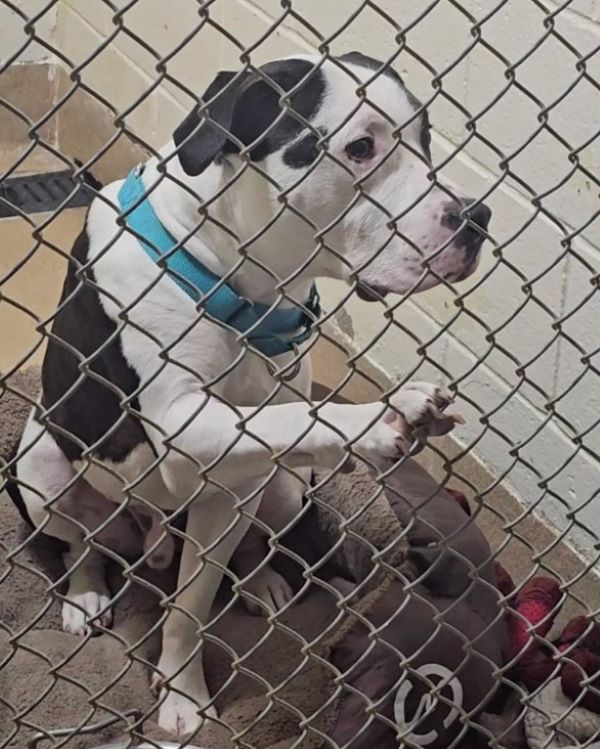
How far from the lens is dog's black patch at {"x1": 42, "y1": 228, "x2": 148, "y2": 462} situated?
67.4 inches

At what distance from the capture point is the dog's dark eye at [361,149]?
1.60 m

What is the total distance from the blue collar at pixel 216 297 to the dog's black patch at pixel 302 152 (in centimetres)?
19

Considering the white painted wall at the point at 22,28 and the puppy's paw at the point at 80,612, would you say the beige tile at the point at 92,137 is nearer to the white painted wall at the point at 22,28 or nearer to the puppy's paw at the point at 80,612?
the white painted wall at the point at 22,28

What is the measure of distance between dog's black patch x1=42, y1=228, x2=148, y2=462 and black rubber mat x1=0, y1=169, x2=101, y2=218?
1655 mm

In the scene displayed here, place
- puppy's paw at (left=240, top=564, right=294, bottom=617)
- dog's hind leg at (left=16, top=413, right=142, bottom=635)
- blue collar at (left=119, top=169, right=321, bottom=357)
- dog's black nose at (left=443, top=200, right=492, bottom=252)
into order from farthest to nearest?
puppy's paw at (left=240, top=564, right=294, bottom=617)
dog's hind leg at (left=16, top=413, right=142, bottom=635)
blue collar at (left=119, top=169, right=321, bottom=357)
dog's black nose at (left=443, top=200, right=492, bottom=252)

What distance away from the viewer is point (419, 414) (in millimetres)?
1389

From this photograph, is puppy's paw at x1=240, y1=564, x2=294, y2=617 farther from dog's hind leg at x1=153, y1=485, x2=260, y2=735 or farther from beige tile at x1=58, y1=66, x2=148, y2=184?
beige tile at x1=58, y1=66, x2=148, y2=184

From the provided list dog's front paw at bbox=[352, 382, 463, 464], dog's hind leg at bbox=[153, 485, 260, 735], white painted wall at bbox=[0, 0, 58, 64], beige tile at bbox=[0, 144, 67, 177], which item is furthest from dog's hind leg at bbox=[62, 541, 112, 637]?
white painted wall at bbox=[0, 0, 58, 64]

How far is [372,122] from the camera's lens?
1591mm

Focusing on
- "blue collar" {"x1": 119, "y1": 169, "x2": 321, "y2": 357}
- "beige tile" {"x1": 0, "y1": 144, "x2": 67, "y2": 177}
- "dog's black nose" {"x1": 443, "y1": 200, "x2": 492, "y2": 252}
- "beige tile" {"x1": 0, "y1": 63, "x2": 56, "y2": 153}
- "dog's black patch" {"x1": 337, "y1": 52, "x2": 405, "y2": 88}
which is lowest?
"beige tile" {"x1": 0, "y1": 144, "x2": 67, "y2": 177}

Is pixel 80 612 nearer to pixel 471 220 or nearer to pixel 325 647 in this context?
pixel 325 647

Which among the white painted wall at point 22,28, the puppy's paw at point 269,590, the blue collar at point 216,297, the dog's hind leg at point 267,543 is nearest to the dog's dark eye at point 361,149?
the blue collar at point 216,297

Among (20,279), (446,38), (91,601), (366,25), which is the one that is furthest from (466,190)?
(20,279)

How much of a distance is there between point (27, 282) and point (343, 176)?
6.09 feet
